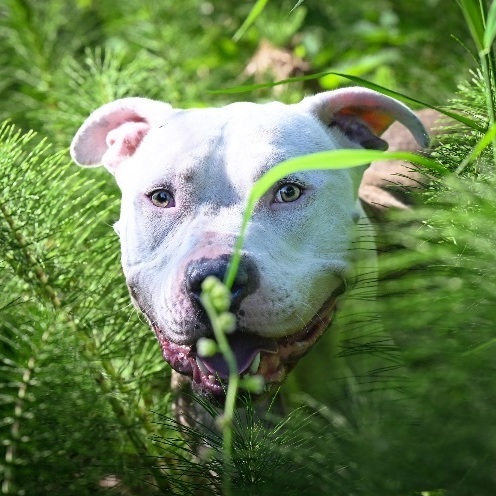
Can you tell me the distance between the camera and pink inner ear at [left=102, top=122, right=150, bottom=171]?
2474 mm

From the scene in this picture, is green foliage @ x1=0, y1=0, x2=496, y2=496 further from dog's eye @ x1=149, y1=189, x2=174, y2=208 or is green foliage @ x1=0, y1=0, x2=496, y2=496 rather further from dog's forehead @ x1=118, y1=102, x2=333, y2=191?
dog's eye @ x1=149, y1=189, x2=174, y2=208

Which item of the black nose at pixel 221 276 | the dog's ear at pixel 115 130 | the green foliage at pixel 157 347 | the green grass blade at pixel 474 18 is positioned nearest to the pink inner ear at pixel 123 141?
the dog's ear at pixel 115 130

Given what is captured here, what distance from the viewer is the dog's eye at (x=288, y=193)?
2096 millimetres

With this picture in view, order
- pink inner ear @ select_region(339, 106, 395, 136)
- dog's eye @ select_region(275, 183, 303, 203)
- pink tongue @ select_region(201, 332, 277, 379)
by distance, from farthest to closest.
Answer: pink inner ear @ select_region(339, 106, 395, 136)
dog's eye @ select_region(275, 183, 303, 203)
pink tongue @ select_region(201, 332, 277, 379)

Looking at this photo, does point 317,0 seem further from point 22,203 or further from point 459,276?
point 459,276

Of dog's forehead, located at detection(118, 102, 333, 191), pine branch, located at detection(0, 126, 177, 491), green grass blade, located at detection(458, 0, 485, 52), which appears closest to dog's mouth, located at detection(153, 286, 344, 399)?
pine branch, located at detection(0, 126, 177, 491)

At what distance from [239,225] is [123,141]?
Result: 0.68 m

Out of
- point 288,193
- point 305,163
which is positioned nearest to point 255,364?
point 288,193

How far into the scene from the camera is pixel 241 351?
77.0 inches

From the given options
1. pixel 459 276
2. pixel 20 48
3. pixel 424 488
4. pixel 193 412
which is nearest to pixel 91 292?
pixel 193 412

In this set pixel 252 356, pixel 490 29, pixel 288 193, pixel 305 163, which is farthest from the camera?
pixel 288 193

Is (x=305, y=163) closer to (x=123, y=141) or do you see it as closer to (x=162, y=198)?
(x=162, y=198)

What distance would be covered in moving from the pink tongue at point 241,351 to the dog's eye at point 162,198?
0.41 meters

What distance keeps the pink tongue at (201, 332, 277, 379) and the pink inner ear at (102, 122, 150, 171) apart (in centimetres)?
80
